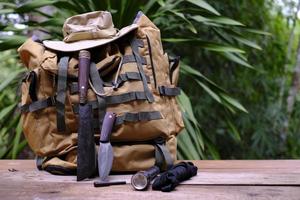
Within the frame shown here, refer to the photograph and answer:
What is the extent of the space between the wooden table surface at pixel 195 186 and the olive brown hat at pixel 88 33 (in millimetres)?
391

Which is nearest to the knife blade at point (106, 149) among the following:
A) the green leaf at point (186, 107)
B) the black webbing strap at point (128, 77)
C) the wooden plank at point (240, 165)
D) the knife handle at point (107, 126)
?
the knife handle at point (107, 126)

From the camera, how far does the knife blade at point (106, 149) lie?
4.13 feet

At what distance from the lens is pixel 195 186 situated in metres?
1.21

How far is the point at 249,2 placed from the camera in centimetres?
317

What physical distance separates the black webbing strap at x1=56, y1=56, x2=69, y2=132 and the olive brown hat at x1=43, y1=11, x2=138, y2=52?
52 millimetres

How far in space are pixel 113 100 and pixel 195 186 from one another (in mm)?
334

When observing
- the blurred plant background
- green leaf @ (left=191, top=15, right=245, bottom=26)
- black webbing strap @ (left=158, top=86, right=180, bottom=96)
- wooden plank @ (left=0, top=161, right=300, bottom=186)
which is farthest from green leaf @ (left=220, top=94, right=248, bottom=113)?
black webbing strap @ (left=158, top=86, right=180, bottom=96)

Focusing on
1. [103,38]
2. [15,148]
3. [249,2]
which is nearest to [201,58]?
[249,2]

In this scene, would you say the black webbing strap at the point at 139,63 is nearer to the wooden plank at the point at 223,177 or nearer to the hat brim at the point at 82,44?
the hat brim at the point at 82,44

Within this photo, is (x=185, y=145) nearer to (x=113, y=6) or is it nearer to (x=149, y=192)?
(x=113, y=6)

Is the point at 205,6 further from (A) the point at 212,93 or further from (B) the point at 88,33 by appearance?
(B) the point at 88,33

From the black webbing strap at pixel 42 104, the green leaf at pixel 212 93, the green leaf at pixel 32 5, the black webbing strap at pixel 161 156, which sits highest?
the green leaf at pixel 32 5

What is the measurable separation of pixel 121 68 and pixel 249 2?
6.65 feet

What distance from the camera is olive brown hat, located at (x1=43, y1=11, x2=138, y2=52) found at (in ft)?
4.68
